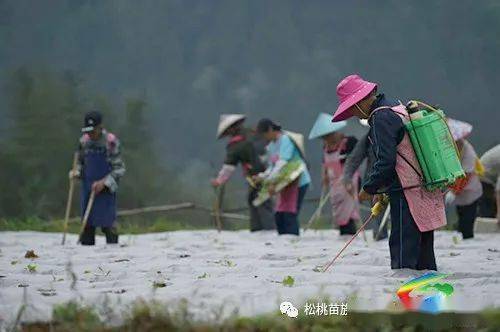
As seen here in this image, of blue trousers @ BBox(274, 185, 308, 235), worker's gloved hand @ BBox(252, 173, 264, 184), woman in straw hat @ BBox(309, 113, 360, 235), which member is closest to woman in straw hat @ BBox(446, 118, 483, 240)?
woman in straw hat @ BBox(309, 113, 360, 235)

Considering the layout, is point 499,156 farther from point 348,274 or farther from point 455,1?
point 455,1

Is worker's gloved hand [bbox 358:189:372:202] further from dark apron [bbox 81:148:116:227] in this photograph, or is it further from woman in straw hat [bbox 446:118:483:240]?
dark apron [bbox 81:148:116:227]

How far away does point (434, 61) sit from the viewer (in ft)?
63.7

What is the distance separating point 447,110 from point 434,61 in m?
1.06

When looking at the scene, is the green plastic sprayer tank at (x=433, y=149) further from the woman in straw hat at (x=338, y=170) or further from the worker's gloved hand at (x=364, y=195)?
the woman in straw hat at (x=338, y=170)

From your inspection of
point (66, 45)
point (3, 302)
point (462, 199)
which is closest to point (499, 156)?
point (462, 199)

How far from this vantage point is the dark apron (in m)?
10.5

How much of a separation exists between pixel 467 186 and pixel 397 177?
372cm

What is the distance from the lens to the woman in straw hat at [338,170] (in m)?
11.2

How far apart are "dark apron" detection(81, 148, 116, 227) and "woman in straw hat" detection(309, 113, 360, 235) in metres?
2.10

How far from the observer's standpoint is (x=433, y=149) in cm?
650

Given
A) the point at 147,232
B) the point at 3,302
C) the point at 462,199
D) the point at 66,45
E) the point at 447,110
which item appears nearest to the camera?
the point at 3,302
